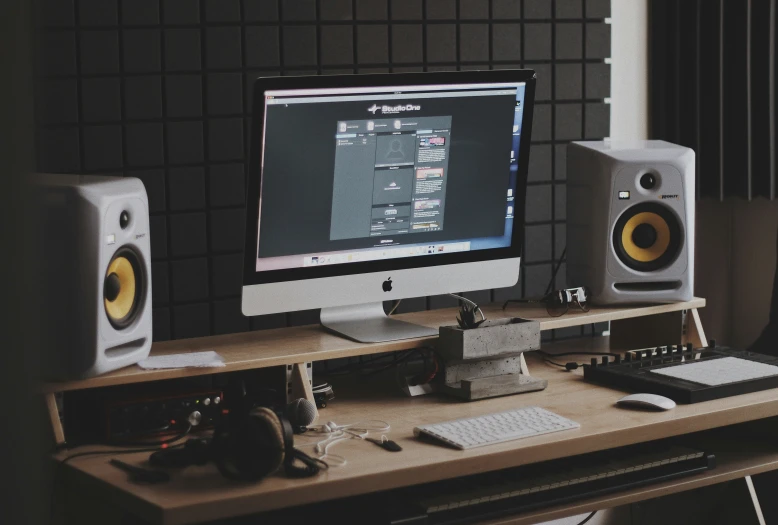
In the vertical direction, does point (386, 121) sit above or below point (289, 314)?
above

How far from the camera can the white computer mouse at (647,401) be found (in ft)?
5.84

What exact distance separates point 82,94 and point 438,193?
0.78 meters

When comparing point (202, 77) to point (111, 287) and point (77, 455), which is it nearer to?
point (111, 287)

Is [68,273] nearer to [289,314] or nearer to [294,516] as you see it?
[294,516]

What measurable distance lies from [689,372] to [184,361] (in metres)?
1.02

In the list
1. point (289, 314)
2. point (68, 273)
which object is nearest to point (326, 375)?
point (289, 314)

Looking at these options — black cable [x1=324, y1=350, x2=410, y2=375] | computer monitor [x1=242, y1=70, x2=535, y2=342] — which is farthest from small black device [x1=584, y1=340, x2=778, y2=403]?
black cable [x1=324, y1=350, x2=410, y2=375]

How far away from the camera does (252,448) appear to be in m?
1.40

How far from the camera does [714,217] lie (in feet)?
9.33

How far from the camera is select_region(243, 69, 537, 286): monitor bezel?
1.78 m

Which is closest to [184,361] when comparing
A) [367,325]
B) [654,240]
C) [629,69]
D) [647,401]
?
[367,325]

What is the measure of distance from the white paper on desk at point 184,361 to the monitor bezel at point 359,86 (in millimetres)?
161

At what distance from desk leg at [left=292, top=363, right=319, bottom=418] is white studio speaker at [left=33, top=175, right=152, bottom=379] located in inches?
12.6

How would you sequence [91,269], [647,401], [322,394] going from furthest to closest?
1. [322,394]
2. [647,401]
3. [91,269]
